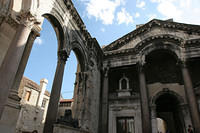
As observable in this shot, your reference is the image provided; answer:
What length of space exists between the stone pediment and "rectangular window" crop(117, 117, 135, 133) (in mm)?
6130

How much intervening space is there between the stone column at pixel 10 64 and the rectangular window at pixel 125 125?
982 centimetres

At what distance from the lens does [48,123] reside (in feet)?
22.1

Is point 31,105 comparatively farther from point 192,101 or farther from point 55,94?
point 192,101

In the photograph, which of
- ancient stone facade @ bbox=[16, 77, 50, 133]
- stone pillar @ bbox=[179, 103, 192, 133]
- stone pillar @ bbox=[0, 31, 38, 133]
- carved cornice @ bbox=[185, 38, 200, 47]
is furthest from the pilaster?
ancient stone facade @ bbox=[16, 77, 50, 133]

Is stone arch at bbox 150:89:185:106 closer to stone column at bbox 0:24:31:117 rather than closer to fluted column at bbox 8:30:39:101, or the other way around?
fluted column at bbox 8:30:39:101

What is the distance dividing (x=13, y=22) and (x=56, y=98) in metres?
4.38

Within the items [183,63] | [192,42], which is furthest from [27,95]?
[192,42]

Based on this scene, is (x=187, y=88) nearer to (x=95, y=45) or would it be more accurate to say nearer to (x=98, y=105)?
(x=98, y=105)

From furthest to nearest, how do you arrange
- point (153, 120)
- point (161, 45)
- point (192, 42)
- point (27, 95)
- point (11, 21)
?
point (27, 95)
point (161, 45)
point (192, 42)
point (153, 120)
point (11, 21)

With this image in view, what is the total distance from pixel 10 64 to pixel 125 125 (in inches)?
400

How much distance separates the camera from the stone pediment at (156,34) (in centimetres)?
1257

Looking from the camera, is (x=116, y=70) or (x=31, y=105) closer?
(x=116, y=70)

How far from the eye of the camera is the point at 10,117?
5066 millimetres

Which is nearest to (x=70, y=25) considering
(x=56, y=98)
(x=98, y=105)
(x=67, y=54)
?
(x=67, y=54)
